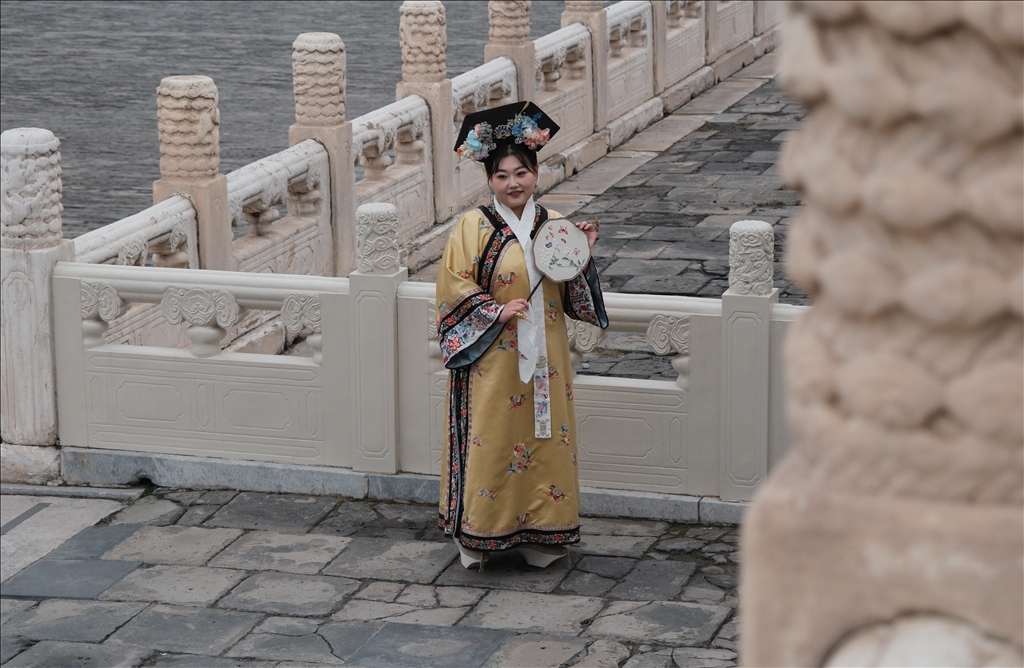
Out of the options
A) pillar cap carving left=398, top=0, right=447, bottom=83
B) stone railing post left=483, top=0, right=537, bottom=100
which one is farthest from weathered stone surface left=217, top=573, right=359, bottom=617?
stone railing post left=483, top=0, right=537, bottom=100

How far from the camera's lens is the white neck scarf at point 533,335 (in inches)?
209

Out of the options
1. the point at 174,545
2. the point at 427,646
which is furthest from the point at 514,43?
the point at 427,646

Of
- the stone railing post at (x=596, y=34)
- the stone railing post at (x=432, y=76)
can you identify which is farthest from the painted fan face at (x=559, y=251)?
the stone railing post at (x=596, y=34)

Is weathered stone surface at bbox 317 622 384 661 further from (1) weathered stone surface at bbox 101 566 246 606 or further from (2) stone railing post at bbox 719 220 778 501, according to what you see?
(2) stone railing post at bbox 719 220 778 501

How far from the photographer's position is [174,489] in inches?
257

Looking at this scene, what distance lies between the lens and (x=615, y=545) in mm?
5781

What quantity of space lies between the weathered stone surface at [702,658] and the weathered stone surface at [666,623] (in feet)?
0.22

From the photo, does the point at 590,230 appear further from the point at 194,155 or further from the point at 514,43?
the point at 514,43

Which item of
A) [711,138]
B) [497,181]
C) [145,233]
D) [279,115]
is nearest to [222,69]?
[279,115]

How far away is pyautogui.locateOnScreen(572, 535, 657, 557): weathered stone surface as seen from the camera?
5711 mm

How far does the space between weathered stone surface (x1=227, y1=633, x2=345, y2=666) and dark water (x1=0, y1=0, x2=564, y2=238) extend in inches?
281

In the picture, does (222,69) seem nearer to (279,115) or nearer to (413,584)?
(279,115)

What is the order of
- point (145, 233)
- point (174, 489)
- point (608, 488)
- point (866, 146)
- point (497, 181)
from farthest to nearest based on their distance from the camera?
point (145, 233) < point (174, 489) < point (608, 488) < point (497, 181) < point (866, 146)

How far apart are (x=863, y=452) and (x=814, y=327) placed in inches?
4.8
